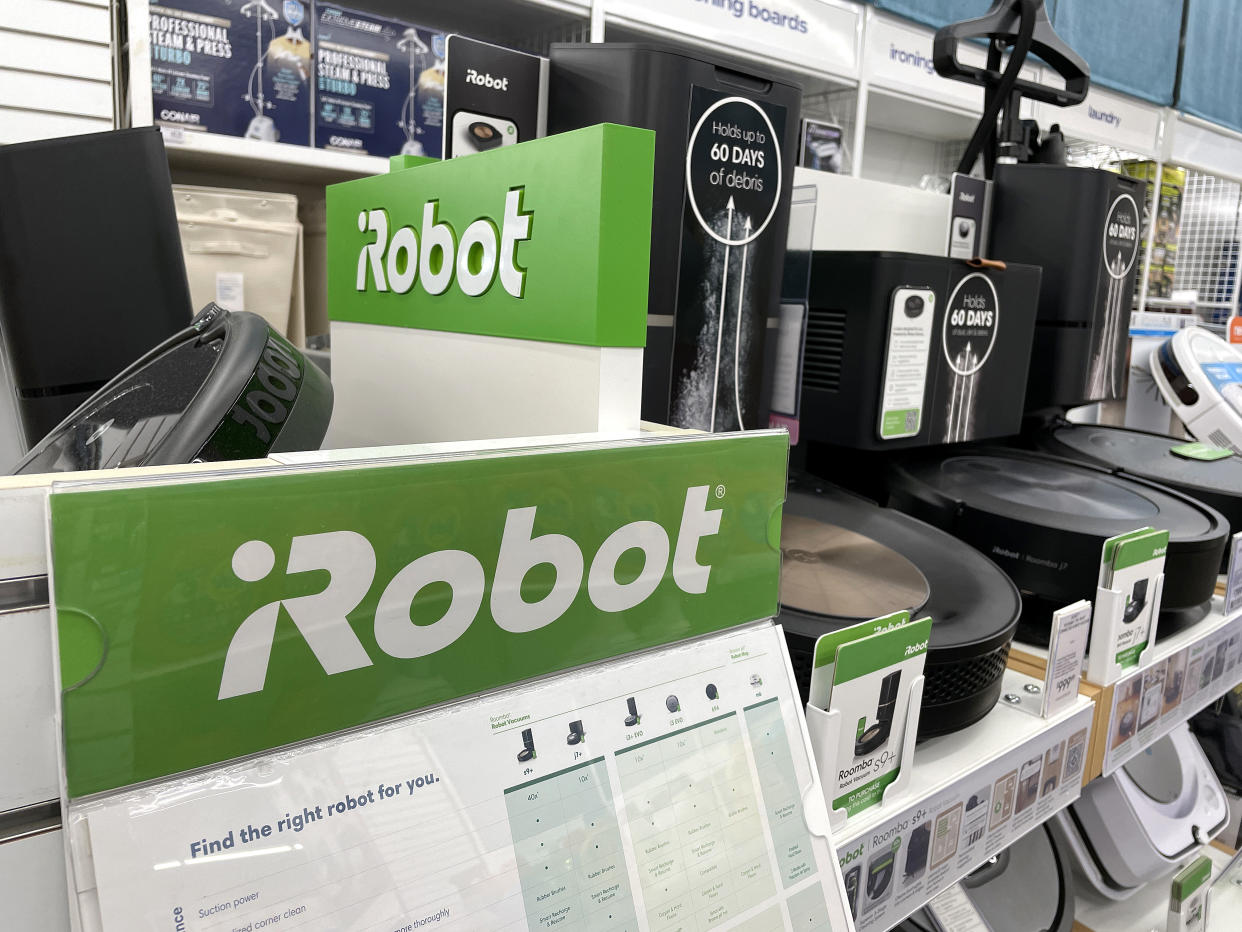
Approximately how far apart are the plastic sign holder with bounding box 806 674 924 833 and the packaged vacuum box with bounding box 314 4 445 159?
132cm

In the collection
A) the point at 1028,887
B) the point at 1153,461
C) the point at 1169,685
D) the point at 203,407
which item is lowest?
the point at 1028,887

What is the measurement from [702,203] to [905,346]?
382mm

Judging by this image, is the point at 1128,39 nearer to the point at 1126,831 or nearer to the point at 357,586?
the point at 1126,831

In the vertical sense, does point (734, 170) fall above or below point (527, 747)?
above

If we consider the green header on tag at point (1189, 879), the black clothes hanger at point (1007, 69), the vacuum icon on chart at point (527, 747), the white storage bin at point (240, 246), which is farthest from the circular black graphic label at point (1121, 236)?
the white storage bin at point (240, 246)

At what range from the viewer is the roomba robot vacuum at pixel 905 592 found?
700mm

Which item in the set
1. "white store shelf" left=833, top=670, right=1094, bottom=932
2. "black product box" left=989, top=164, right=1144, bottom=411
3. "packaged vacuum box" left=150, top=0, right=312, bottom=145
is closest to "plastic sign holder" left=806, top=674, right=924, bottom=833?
"white store shelf" left=833, top=670, right=1094, bottom=932

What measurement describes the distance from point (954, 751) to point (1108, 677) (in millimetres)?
246

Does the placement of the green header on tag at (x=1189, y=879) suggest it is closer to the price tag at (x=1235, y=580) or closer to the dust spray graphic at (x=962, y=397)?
the price tag at (x=1235, y=580)

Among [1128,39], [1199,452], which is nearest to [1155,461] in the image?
[1199,452]

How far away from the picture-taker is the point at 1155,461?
4.21ft

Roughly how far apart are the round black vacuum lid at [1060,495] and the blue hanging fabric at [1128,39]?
8.15 feet

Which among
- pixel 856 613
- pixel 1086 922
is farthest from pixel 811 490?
pixel 1086 922

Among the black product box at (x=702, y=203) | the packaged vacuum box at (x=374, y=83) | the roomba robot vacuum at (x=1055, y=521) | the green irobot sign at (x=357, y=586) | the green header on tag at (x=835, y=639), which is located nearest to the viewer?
the green irobot sign at (x=357, y=586)
